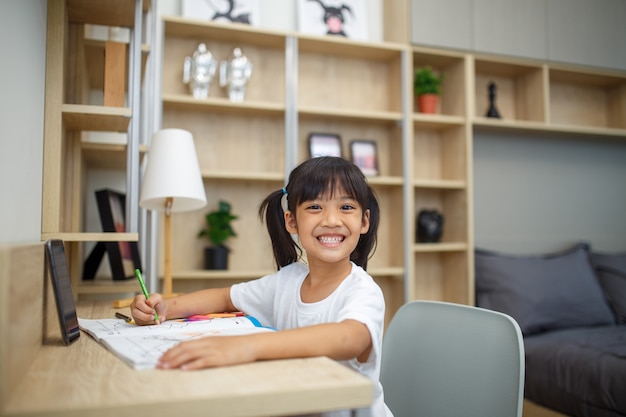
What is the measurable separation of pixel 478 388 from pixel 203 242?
2.08 meters

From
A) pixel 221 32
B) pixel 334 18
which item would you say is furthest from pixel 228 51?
pixel 334 18

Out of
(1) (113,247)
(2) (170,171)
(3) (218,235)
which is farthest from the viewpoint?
(3) (218,235)

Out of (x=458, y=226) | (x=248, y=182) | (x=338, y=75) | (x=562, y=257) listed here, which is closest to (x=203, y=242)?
(x=248, y=182)

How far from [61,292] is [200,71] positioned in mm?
1994

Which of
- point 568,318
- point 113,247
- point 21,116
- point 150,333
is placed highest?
point 21,116

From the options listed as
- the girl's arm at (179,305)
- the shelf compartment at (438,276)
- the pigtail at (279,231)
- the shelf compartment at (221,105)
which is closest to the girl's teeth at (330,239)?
the pigtail at (279,231)

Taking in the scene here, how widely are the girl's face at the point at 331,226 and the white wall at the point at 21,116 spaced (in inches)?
21.3

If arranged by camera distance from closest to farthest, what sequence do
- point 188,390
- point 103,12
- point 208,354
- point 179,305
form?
point 188,390
point 208,354
point 179,305
point 103,12

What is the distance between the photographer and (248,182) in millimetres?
3027

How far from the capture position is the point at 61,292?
38.3 inches

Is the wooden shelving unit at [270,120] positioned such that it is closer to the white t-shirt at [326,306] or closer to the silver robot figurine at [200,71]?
the silver robot figurine at [200,71]

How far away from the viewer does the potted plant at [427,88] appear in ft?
10.4

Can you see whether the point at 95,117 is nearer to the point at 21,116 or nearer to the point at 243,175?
the point at 21,116

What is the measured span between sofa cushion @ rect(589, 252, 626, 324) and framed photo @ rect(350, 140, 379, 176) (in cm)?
140
